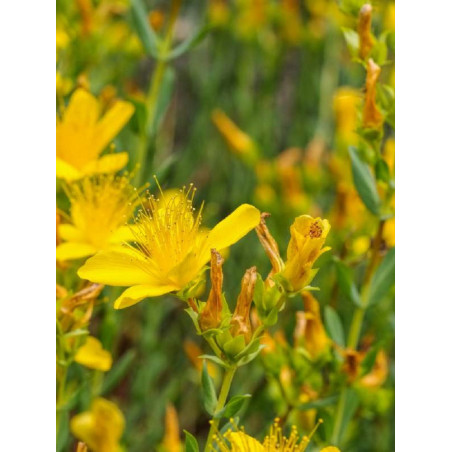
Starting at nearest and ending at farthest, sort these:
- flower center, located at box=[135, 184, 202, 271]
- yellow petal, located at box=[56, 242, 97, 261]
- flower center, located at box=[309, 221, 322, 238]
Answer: flower center, located at box=[309, 221, 322, 238] < flower center, located at box=[135, 184, 202, 271] < yellow petal, located at box=[56, 242, 97, 261]

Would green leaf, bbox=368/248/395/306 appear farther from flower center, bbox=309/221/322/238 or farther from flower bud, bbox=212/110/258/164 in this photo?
flower bud, bbox=212/110/258/164

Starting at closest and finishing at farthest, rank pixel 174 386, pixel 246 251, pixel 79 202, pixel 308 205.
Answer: pixel 79 202 → pixel 174 386 → pixel 308 205 → pixel 246 251

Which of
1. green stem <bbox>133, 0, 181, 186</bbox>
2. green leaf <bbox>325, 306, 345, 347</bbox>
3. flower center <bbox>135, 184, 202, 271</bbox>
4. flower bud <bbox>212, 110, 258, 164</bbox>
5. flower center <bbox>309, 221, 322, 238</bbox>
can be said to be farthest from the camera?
flower bud <bbox>212, 110, 258, 164</bbox>

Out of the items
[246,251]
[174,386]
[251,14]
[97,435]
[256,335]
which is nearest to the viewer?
[256,335]

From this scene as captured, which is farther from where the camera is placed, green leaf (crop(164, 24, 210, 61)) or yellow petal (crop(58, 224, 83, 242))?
green leaf (crop(164, 24, 210, 61))

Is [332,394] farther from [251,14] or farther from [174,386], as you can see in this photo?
[251,14]

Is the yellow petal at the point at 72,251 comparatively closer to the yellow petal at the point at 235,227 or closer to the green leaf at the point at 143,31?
the yellow petal at the point at 235,227

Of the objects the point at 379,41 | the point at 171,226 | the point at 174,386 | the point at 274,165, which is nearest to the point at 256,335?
the point at 171,226

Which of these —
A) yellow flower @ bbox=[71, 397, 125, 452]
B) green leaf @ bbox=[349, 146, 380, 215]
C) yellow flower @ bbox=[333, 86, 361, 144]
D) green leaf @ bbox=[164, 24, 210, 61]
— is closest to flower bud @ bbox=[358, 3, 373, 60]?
green leaf @ bbox=[349, 146, 380, 215]
